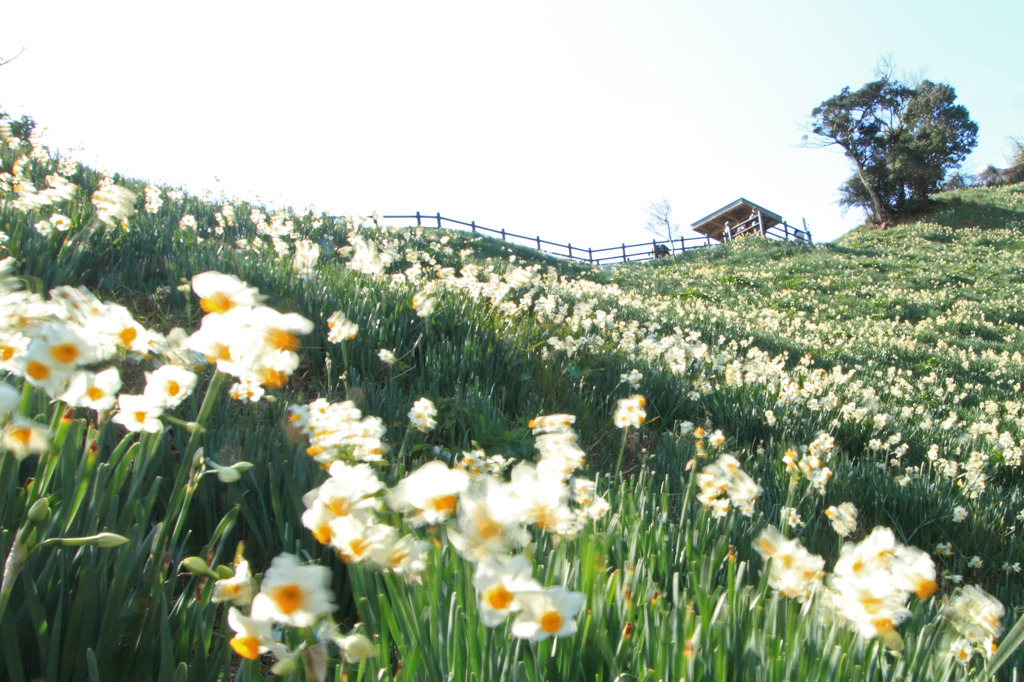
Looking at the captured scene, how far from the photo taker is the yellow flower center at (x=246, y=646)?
0.79 m

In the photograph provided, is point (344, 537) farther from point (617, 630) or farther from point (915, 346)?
point (915, 346)

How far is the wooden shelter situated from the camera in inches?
1321

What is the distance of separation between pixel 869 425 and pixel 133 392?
5137mm

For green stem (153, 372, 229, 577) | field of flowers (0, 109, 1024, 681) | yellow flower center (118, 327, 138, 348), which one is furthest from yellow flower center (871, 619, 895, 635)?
yellow flower center (118, 327, 138, 348)

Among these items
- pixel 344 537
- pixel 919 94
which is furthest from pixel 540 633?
pixel 919 94

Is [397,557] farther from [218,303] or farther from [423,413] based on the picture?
[423,413]

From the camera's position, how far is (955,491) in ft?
12.1

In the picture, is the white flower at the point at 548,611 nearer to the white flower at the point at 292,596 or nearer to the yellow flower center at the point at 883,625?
the white flower at the point at 292,596

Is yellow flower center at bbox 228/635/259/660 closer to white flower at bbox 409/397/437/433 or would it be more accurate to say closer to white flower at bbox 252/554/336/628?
white flower at bbox 252/554/336/628

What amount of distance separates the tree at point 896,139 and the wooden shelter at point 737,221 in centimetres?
541

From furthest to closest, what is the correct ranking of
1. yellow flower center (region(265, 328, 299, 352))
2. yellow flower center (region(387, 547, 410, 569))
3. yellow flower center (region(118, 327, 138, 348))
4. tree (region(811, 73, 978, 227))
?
tree (region(811, 73, 978, 227)), yellow flower center (region(118, 327, 138, 348)), yellow flower center (region(387, 547, 410, 569)), yellow flower center (region(265, 328, 299, 352))

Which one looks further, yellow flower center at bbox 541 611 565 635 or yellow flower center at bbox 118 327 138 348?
yellow flower center at bbox 118 327 138 348

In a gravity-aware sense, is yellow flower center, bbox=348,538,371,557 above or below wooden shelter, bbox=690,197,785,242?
below

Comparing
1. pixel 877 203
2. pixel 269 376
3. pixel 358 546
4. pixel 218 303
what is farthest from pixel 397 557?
pixel 877 203
